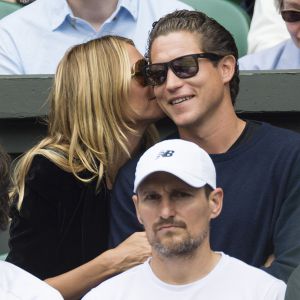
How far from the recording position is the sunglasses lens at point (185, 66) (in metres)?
4.07

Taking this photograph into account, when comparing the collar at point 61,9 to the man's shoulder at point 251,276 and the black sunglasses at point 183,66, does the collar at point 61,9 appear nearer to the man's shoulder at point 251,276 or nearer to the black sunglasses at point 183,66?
the black sunglasses at point 183,66

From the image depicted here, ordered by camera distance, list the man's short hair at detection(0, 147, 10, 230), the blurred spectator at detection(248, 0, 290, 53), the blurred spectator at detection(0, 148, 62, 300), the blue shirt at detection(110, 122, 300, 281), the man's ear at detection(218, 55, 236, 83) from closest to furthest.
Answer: the blurred spectator at detection(0, 148, 62, 300) < the man's short hair at detection(0, 147, 10, 230) < the blue shirt at detection(110, 122, 300, 281) < the man's ear at detection(218, 55, 236, 83) < the blurred spectator at detection(248, 0, 290, 53)

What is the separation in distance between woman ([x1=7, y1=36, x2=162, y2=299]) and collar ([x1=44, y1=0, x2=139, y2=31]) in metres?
0.98

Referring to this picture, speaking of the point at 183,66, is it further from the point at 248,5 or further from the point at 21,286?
the point at 248,5

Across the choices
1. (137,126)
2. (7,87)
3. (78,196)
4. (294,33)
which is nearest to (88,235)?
(78,196)

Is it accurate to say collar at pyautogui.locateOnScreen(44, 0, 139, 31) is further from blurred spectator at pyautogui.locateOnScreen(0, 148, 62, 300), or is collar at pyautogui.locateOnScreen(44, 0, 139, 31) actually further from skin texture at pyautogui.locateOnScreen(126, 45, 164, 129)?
blurred spectator at pyautogui.locateOnScreen(0, 148, 62, 300)

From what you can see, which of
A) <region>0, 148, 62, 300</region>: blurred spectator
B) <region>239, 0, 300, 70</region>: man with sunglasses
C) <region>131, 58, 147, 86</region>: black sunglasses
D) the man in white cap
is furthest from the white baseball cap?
<region>239, 0, 300, 70</region>: man with sunglasses

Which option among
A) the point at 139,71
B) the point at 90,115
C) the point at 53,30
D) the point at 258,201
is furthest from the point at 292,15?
the point at 53,30

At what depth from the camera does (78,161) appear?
4270mm

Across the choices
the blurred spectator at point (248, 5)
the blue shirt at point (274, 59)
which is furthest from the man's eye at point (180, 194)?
the blurred spectator at point (248, 5)

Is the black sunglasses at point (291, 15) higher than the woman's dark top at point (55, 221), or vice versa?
the black sunglasses at point (291, 15)

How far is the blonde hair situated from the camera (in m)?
4.27

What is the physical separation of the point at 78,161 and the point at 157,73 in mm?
483

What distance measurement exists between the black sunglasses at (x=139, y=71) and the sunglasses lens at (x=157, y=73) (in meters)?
0.19
